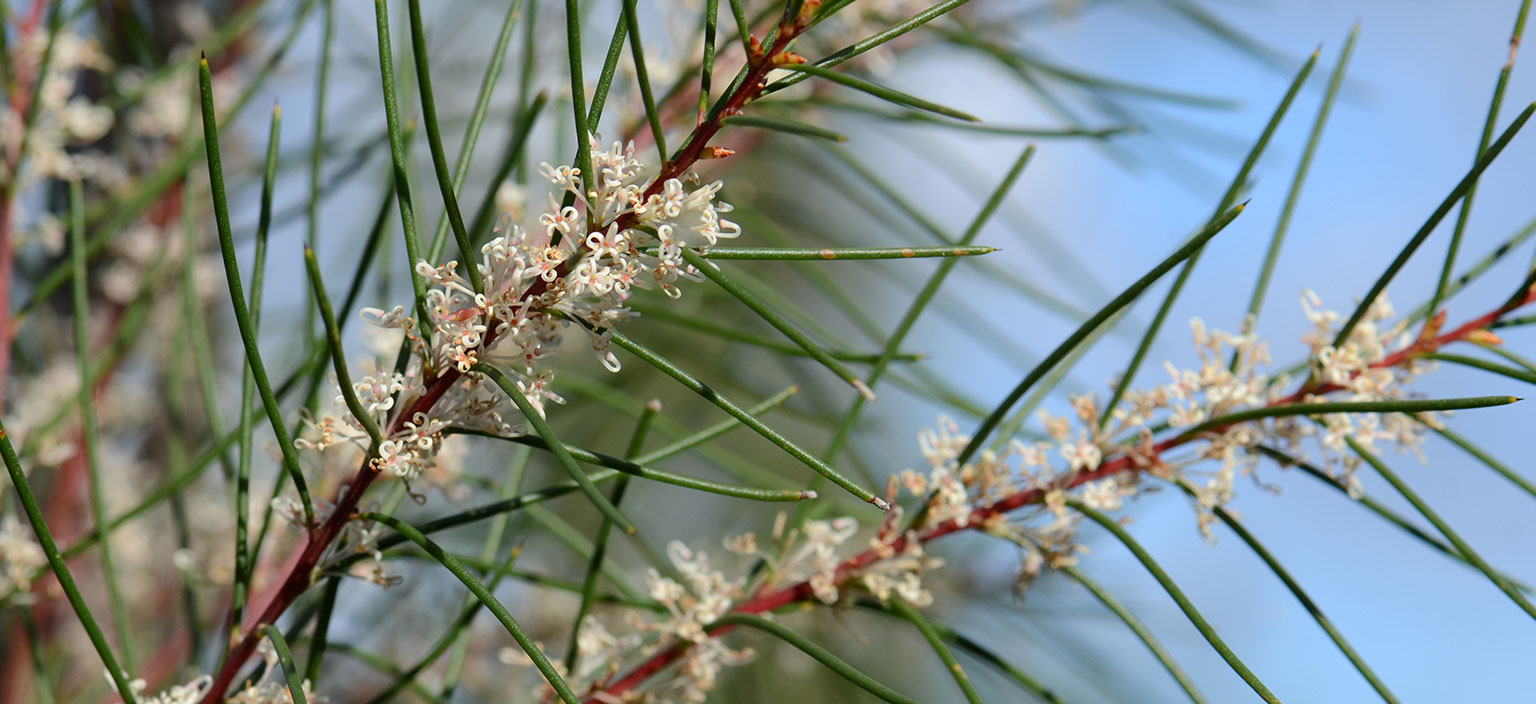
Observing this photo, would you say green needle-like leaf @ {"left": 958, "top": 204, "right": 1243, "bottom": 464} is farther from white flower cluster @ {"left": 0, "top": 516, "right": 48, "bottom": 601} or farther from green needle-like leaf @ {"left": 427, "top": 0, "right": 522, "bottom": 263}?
white flower cluster @ {"left": 0, "top": 516, "right": 48, "bottom": 601}

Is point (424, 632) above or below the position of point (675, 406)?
below

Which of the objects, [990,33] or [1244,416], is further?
[990,33]

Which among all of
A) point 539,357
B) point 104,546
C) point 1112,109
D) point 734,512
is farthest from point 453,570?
point 734,512

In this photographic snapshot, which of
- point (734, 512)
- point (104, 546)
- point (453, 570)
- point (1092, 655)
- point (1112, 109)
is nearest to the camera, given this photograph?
point (453, 570)

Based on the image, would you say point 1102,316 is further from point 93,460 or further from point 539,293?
point 93,460

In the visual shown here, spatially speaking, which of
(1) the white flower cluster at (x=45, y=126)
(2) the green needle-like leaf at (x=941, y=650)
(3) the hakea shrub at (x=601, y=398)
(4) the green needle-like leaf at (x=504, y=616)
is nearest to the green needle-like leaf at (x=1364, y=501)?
(3) the hakea shrub at (x=601, y=398)

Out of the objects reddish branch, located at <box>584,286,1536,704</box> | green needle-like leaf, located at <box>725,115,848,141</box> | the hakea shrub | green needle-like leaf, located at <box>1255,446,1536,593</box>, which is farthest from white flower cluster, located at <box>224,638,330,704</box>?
green needle-like leaf, located at <box>1255,446,1536,593</box>

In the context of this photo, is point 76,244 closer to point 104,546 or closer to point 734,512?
point 104,546

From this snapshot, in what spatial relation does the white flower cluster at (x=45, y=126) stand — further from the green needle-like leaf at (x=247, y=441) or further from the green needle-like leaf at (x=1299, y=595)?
the green needle-like leaf at (x=1299, y=595)

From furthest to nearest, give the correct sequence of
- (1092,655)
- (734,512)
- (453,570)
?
(734,512), (1092,655), (453,570)
